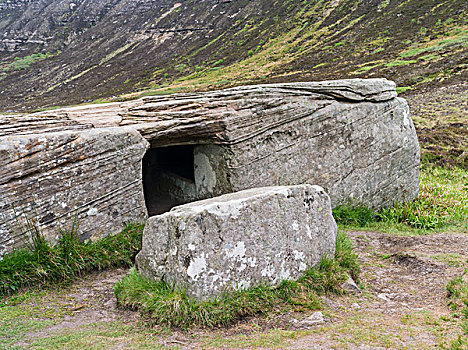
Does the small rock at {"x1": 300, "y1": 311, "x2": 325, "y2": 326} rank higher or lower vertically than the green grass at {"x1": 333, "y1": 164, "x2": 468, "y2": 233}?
higher

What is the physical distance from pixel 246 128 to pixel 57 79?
315 feet

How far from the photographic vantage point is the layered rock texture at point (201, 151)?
290 inches

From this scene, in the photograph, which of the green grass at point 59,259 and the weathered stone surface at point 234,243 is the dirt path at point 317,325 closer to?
the green grass at point 59,259

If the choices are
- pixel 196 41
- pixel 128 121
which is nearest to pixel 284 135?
pixel 128 121

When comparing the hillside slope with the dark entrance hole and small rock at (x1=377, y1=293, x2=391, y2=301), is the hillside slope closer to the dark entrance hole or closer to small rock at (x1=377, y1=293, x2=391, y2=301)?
the dark entrance hole

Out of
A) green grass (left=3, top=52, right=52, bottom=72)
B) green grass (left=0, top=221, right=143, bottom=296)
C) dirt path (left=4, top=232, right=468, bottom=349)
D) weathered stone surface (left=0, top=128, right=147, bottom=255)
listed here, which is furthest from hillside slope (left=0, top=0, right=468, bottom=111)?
green grass (left=0, top=221, right=143, bottom=296)

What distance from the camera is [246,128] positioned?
32.2 feet

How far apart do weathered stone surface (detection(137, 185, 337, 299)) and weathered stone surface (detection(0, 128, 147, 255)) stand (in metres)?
2.11

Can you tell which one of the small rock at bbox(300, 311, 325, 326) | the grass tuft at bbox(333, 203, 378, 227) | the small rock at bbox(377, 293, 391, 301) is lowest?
the grass tuft at bbox(333, 203, 378, 227)

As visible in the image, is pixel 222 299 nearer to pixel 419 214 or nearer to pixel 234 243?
pixel 234 243

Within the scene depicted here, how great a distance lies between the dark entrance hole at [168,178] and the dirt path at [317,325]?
12.5 feet

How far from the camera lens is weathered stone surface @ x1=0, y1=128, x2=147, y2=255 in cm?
698

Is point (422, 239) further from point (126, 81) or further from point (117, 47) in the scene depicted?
point (117, 47)

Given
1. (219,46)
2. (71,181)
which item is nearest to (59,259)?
(71,181)
